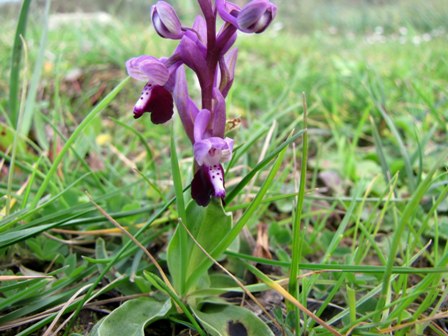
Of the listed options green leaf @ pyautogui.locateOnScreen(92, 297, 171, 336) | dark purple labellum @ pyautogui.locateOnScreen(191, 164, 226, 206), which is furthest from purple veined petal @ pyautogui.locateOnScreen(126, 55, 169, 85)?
green leaf @ pyautogui.locateOnScreen(92, 297, 171, 336)

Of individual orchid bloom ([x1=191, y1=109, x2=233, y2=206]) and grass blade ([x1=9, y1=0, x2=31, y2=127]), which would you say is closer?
individual orchid bloom ([x1=191, y1=109, x2=233, y2=206])

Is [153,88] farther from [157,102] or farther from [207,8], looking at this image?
[207,8]

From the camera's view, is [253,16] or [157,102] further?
[157,102]

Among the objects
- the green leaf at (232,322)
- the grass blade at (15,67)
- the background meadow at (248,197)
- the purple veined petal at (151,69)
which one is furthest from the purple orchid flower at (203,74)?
the grass blade at (15,67)

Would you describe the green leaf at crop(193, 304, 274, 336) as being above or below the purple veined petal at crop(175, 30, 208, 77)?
below

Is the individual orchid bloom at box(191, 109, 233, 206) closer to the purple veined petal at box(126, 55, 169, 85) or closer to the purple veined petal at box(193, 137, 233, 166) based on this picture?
the purple veined petal at box(193, 137, 233, 166)

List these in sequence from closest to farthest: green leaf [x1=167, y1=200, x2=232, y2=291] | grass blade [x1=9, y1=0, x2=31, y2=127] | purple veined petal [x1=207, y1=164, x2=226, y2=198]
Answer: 1. purple veined petal [x1=207, y1=164, x2=226, y2=198]
2. green leaf [x1=167, y1=200, x2=232, y2=291]
3. grass blade [x1=9, y1=0, x2=31, y2=127]

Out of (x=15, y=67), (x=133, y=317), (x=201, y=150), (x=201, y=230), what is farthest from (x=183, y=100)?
(x=15, y=67)
